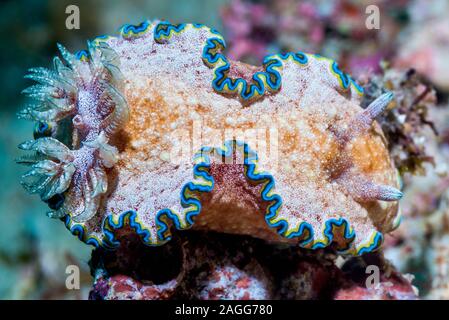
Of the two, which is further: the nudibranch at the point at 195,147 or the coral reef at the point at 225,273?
the coral reef at the point at 225,273

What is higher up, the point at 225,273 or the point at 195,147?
the point at 195,147

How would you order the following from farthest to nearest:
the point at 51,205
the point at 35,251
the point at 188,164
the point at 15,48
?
1. the point at 15,48
2. the point at 35,251
3. the point at 51,205
4. the point at 188,164

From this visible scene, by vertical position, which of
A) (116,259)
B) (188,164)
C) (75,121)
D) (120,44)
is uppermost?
(120,44)

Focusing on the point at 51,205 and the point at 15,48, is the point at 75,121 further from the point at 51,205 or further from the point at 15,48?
the point at 15,48

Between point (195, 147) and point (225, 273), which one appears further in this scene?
point (225, 273)

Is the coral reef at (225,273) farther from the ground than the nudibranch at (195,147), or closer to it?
closer to it

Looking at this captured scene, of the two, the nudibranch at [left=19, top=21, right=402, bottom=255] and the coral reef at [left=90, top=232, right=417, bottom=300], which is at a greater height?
the nudibranch at [left=19, top=21, right=402, bottom=255]

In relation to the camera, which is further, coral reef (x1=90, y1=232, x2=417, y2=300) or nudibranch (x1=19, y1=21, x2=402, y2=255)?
coral reef (x1=90, y1=232, x2=417, y2=300)
